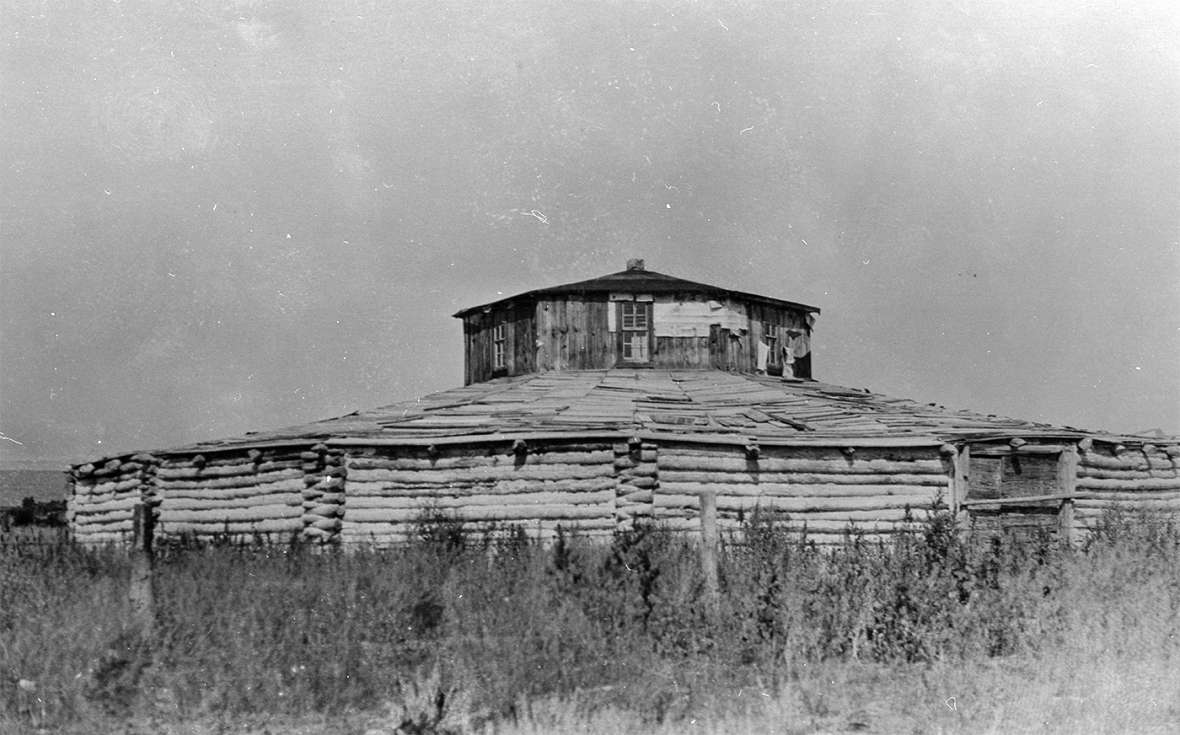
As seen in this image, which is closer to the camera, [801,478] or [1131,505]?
[801,478]

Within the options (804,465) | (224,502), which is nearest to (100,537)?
(224,502)

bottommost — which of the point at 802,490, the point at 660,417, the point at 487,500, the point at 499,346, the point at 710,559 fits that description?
the point at 710,559

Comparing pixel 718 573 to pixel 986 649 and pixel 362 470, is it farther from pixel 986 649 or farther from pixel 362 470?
pixel 362 470

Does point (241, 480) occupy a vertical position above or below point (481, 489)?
above

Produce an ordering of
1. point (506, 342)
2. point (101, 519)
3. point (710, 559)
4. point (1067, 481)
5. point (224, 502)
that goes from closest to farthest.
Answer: point (710, 559) → point (1067, 481) → point (224, 502) → point (101, 519) → point (506, 342)

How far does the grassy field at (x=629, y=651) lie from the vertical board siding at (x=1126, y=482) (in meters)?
9.07

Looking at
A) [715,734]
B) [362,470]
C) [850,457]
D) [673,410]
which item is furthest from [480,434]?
[715,734]

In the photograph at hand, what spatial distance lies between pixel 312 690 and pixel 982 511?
45.2 feet

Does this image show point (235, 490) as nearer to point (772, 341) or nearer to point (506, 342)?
point (506, 342)

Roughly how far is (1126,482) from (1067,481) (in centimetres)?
208

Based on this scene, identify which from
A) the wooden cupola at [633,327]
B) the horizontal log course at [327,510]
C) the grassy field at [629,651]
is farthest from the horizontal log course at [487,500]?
the wooden cupola at [633,327]

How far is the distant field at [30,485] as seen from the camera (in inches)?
Answer: 2005

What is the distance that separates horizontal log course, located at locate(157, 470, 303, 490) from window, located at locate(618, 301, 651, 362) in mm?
9973

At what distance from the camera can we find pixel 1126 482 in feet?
65.9
